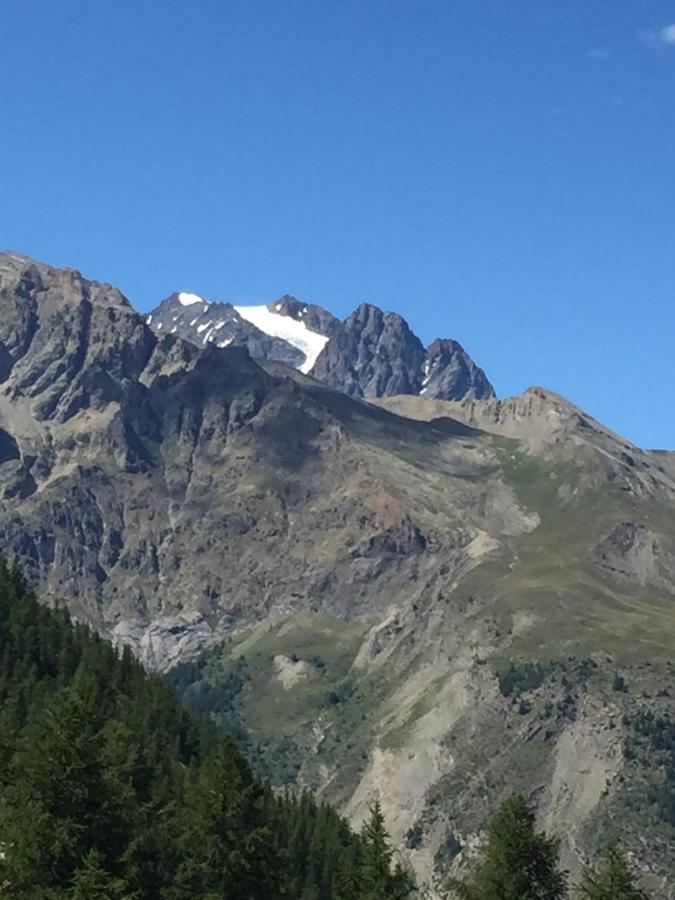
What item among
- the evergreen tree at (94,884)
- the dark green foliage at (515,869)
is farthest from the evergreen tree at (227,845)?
the dark green foliage at (515,869)

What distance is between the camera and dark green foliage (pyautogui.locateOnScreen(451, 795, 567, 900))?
3344 inches

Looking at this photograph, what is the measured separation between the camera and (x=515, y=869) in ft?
280

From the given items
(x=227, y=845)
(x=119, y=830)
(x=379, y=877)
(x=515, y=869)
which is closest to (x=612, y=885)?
(x=515, y=869)

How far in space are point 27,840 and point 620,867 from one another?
31869mm

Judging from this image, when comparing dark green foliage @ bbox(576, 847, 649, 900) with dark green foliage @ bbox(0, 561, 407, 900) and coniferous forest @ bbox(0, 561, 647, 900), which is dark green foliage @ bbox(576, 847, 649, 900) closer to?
coniferous forest @ bbox(0, 561, 647, 900)

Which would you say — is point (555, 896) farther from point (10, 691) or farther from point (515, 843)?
point (10, 691)

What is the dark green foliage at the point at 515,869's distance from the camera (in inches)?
3344

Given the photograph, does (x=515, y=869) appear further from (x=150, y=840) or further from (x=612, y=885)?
(x=150, y=840)

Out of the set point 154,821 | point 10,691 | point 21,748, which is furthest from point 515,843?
point 10,691

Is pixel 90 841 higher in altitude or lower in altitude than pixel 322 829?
lower

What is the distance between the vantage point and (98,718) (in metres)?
79.1

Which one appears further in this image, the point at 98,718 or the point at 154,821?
the point at 154,821

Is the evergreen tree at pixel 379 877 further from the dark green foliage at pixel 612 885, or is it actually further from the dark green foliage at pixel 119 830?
the dark green foliage at pixel 612 885

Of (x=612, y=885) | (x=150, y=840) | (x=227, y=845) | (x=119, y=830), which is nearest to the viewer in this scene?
(x=119, y=830)
